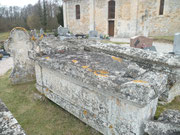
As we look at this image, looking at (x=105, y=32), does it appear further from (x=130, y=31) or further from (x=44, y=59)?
(x=44, y=59)

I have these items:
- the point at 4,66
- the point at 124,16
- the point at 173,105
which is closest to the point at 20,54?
the point at 173,105

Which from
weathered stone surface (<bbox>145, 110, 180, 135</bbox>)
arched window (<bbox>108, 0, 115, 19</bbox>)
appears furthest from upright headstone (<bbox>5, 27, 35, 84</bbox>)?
arched window (<bbox>108, 0, 115, 19</bbox>)

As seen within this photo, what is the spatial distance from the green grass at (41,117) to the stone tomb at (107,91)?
165 mm

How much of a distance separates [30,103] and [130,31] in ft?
56.8

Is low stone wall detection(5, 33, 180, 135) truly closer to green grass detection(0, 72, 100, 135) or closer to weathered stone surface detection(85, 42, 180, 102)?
weathered stone surface detection(85, 42, 180, 102)

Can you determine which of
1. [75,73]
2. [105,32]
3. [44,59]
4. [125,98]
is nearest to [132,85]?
[125,98]

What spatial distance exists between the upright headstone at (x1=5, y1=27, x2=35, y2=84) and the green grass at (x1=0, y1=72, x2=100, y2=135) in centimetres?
78

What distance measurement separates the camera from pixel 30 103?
3803 millimetres

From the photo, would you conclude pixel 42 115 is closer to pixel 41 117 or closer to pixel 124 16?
pixel 41 117

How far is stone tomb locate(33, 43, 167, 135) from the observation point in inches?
77.8

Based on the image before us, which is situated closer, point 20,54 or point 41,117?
point 41,117

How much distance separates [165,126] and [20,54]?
183 inches

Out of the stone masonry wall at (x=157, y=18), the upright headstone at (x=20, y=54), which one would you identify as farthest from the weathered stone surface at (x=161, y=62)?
the stone masonry wall at (x=157, y=18)

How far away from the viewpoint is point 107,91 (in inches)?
88.8
